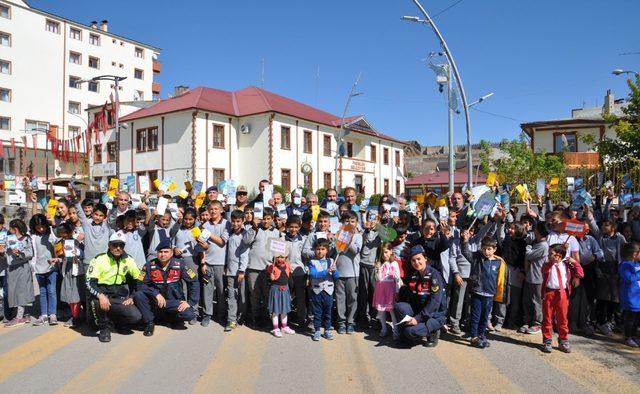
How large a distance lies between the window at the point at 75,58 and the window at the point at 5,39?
5794 millimetres

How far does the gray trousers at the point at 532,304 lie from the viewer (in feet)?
22.6

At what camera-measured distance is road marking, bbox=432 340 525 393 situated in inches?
192

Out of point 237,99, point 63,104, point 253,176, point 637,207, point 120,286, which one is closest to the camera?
point 120,286

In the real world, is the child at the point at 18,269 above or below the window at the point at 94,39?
below

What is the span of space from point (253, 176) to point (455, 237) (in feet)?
94.8

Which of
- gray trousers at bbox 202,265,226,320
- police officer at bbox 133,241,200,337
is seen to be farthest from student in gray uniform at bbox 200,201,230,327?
police officer at bbox 133,241,200,337

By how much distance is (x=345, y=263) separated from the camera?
23.2 feet

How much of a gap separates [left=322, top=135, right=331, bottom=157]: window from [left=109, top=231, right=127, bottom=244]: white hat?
32414 millimetres

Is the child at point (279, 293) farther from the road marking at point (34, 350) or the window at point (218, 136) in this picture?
the window at point (218, 136)

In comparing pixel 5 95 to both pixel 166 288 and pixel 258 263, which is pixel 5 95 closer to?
pixel 166 288

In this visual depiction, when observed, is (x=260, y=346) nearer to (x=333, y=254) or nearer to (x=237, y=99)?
(x=333, y=254)

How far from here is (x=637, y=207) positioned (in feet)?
26.5

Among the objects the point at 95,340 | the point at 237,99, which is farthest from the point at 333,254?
the point at 237,99

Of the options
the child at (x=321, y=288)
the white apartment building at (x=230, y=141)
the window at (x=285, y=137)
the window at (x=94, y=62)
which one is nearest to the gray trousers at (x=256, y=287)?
the child at (x=321, y=288)
